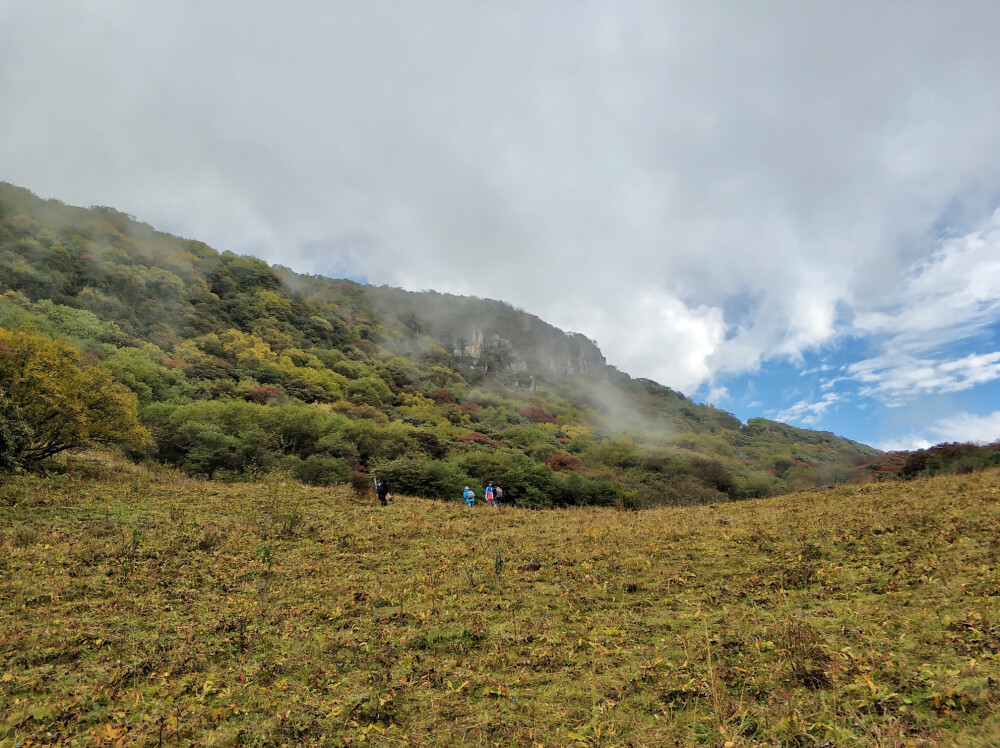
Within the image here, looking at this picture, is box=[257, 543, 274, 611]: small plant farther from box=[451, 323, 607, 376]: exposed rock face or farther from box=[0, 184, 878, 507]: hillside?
box=[451, 323, 607, 376]: exposed rock face

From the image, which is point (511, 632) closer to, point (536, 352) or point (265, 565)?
point (265, 565)

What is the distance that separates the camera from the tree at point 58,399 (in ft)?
55.1

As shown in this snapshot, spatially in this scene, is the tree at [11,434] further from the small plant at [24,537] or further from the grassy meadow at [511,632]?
the small plant at [24,537]

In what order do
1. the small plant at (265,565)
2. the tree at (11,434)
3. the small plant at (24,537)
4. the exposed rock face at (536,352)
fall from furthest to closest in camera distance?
the exposed rock face at (536,352) → the tree at (11,434) → the small plant at (24,537) → the small plant at (265,565)

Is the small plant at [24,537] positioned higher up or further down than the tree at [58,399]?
further down

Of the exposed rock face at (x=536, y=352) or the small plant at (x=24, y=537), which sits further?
the exposed rock face at (x=536, y=352)

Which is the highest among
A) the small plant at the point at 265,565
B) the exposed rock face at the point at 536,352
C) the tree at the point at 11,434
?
the exposed rock face at the point at 536,352

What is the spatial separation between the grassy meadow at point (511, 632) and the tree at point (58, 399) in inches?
Answer: 172

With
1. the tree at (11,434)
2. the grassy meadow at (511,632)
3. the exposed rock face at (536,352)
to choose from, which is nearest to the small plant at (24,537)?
the grassy meadow at (511,632)

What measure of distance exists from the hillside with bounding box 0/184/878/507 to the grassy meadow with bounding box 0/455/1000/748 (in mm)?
10556

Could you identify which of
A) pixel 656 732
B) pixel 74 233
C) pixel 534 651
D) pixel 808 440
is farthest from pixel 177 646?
pixel 808 440

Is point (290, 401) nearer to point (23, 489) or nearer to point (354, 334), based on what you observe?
point (23, 489)

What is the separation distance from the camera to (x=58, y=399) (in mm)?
17109

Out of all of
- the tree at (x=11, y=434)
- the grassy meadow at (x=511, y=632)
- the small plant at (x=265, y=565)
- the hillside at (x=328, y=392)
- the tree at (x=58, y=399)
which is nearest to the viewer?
the grassy meadow at (x=511, y=632)
